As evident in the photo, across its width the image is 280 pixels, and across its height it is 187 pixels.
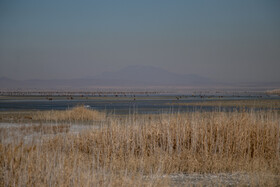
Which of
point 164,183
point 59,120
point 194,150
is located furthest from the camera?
point 59,120

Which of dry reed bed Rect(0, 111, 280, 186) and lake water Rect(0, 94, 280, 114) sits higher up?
dry reed bed Rect(0, 111, 280, 186)

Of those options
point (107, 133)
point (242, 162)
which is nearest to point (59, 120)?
point (107, 133)

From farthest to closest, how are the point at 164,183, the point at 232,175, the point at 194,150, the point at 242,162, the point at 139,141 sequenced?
the point at 139,141 < the point at 194,150 < the point at 242,162 < the point at 232,175 < the point at 164,183

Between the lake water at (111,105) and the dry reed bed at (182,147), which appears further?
the lake water at (111,105)

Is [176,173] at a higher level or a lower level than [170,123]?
lower

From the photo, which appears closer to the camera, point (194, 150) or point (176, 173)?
point (176, 173)

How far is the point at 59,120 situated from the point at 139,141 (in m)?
14.7

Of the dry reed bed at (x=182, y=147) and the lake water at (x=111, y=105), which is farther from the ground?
the dry reed bed at (x=182, y=147)

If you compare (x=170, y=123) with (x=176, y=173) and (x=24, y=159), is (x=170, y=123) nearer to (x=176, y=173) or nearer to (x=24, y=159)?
(x=176, y=173)

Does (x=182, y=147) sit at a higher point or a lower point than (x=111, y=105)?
higher

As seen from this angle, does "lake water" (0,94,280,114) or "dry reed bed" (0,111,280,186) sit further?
"lake water" (0,94,280,114)

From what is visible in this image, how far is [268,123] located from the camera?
520 inches

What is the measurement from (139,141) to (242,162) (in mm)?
4008

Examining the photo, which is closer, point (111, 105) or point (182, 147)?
point (182, 147)
